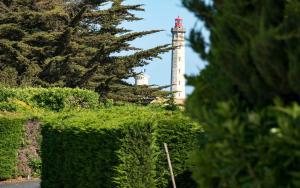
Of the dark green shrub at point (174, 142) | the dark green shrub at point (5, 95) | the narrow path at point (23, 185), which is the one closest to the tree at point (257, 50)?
the dark green shrub at point (174, 142)

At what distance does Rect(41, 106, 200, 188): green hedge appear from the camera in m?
10.7

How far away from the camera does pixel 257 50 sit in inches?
128

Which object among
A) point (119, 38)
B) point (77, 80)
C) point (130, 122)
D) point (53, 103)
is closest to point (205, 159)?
point (130, 122)

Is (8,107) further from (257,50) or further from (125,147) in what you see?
(257,50)

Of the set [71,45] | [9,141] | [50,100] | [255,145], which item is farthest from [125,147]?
[71,45]

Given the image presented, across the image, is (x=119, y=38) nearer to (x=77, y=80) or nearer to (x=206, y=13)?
(x=77, y=80)

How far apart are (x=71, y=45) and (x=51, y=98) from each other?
14.6 m

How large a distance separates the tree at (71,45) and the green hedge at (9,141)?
619 inches

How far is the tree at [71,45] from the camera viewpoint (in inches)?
1576

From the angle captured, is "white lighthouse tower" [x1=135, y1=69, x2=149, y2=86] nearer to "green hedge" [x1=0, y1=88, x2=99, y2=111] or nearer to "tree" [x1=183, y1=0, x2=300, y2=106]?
"green hedge" [x1=0, y1=88, x2=99, y2=111]

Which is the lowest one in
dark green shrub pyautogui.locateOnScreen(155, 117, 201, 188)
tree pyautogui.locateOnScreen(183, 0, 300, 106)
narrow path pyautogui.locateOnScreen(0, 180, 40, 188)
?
narrow path pyautogui.locateOnScreen(0, 180, 40, 188)

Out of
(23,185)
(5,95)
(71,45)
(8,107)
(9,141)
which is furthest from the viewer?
(71,45)

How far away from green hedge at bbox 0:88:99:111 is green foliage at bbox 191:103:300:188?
24.0 metres

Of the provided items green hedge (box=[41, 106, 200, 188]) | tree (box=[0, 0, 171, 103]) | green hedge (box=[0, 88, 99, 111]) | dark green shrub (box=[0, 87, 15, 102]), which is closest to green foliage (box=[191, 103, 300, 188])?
green hedge (box=[41, 106, 200, 188])
